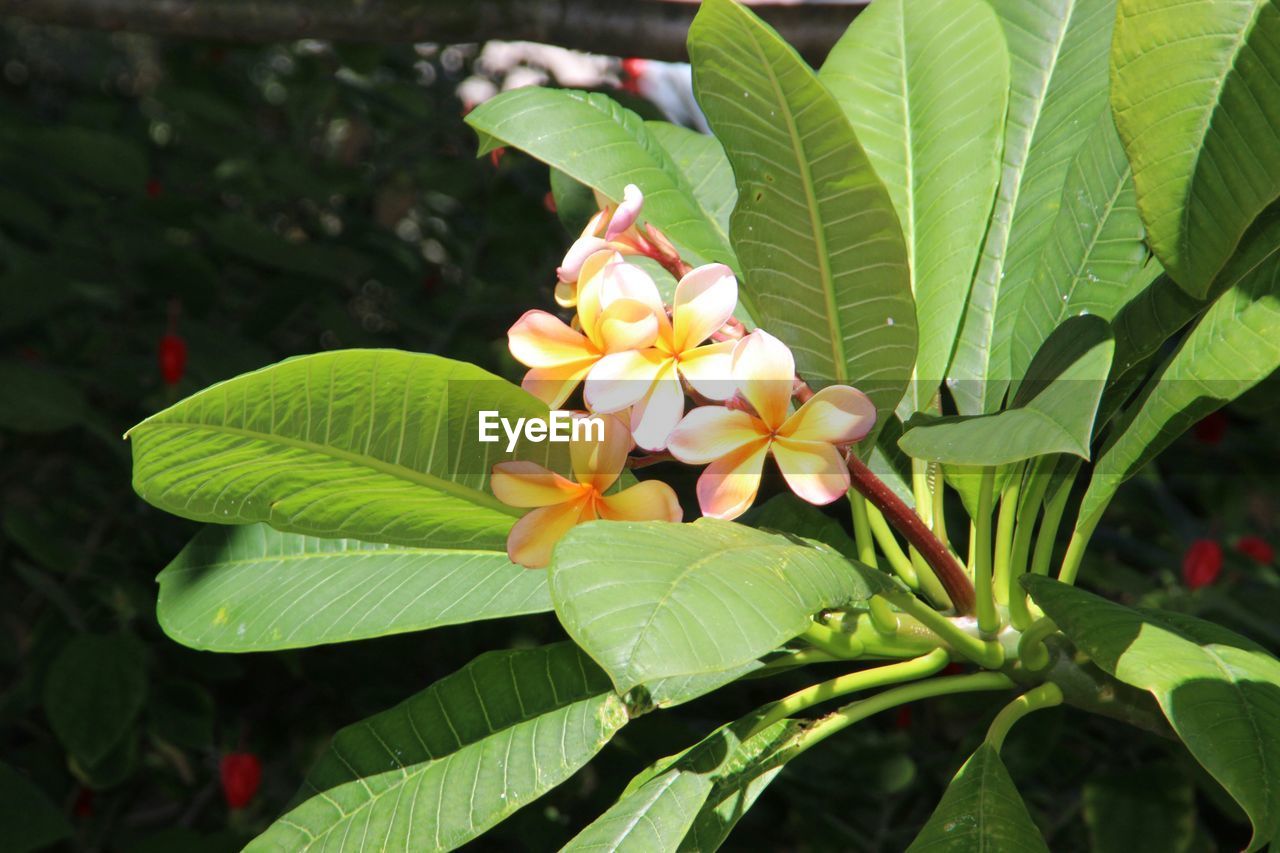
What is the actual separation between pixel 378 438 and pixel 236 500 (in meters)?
0.10

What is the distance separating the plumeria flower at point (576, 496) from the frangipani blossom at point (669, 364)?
30 mm

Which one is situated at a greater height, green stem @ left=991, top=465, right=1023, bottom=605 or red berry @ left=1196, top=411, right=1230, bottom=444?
green stem @ left=991, top=465, right=1023, bottom=605

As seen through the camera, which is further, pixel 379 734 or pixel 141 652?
pixel 141 652

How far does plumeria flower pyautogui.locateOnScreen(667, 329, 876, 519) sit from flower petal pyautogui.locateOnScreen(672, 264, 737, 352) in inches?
0.8

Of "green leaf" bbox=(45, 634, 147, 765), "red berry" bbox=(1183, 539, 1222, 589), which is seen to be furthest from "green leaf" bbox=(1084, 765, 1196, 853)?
"green leaf" bbox=(45, 634, 147, 765)

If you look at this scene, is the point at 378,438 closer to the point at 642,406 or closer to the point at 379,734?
the point at 642,406

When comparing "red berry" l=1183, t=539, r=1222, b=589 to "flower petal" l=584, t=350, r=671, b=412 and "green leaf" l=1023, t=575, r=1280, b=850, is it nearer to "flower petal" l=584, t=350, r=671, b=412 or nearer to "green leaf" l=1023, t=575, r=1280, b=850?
"green leaf" l=1023, t=575, r=1280, b=850

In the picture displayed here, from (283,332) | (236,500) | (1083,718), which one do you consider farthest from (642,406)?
(283,332)

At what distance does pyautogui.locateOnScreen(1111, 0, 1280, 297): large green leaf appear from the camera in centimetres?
68

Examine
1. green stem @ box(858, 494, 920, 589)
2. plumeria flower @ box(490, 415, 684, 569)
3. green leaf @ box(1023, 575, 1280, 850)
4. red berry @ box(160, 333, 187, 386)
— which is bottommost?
red berry @ box(160, 333, 187, 386)

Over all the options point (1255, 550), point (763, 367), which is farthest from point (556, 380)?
point (1255, 550)

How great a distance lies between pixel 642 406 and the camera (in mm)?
661

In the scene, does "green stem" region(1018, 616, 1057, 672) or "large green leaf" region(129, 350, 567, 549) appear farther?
"green stem" region(1018, 616, 1057, 672)

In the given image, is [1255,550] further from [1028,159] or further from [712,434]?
[712,434]
